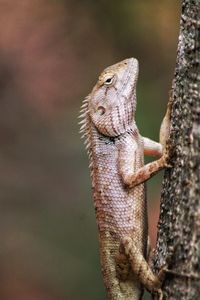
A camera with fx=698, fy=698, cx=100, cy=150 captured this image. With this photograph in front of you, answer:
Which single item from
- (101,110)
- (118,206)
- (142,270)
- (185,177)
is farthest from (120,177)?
(185,177)

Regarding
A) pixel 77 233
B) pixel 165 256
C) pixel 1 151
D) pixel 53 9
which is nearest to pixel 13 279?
pixel 77 233

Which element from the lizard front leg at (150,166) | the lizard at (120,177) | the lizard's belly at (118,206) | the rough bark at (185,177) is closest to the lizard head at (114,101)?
the lizard at (120,177)

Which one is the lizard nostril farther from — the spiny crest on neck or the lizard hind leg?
the lizard hind leg

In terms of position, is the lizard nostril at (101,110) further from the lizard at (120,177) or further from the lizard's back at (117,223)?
the lizard's back at (117,223)

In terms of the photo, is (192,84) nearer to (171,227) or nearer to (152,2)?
(171,227)

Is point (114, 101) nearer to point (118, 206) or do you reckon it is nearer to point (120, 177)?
point (120, 177)

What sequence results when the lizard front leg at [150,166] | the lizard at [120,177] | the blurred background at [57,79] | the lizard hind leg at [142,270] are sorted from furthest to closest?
the blurred background at [57,79]
the lizard at [120,177]
the lizard front leg at [150,166]
the lizard hind leg at [142,270]
